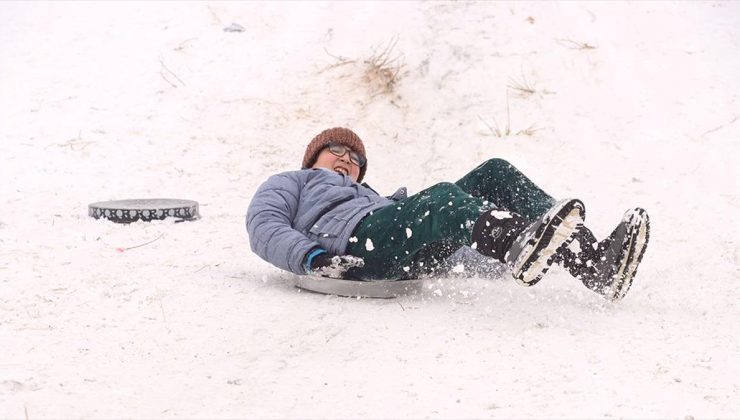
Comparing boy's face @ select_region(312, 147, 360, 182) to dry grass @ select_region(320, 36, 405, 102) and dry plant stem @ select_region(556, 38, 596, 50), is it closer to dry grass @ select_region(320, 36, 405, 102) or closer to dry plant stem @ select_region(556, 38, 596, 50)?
dry grass @ select_region(320, 36, 405, 102)

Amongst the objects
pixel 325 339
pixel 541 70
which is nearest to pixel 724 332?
pixel 325 339

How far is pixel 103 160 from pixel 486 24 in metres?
3.11

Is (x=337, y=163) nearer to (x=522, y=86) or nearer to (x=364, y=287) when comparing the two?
(x=364, y=287)

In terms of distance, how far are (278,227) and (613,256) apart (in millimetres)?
1258

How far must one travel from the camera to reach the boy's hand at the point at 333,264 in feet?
10.3

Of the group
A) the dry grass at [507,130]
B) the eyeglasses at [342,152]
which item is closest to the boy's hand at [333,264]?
the eyeglasses at [342,152]

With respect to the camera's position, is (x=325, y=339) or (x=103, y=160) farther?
(x=103, y=160)

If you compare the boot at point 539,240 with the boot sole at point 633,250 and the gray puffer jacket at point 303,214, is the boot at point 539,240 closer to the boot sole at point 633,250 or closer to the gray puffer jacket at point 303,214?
the boot sole at point 633,250

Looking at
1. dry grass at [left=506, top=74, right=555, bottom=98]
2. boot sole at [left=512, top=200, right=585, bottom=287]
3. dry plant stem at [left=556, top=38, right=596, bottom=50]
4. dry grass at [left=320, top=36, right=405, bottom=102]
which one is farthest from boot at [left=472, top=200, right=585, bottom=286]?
dry plant stem at [left=556, top=38, right=596, bottom=50]

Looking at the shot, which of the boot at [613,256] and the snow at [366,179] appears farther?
the boot at [613,256]

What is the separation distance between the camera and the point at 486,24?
6785 millimetres

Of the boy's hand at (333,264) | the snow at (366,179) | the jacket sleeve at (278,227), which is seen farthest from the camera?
the jacket sleeve at (278,227)

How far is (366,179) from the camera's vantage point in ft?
18.5

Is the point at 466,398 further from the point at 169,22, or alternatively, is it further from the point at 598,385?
the point at 169,22
